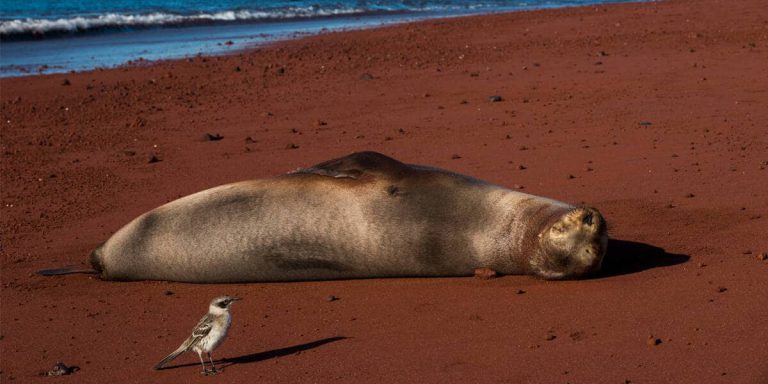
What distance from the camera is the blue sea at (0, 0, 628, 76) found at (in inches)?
805

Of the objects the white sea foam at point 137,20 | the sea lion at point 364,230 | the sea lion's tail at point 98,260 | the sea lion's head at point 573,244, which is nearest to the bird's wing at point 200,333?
the sea lion at point 364,230

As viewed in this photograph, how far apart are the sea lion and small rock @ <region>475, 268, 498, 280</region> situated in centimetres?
4

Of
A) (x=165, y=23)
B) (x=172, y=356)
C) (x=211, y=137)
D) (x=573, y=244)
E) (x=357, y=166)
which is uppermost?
(x=357, y=166)

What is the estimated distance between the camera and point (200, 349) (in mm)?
5016

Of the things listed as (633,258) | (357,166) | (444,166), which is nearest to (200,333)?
(357,166)

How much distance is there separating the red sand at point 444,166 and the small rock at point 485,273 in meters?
0.05

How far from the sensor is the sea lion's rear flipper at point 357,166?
6.46 metres

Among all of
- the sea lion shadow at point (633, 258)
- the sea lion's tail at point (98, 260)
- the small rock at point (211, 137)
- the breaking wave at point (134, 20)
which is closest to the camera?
the sea lion shadow at point (633, 258)

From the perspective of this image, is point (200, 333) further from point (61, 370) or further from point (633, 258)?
point (633, 258)

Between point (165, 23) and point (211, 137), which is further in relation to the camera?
point (165, 23)

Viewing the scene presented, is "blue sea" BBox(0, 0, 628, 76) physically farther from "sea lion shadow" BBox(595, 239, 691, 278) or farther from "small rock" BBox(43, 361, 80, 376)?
"sea lion shadow" BBox(595, 239, 691, 278)

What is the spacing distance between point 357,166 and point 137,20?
74.6 feet

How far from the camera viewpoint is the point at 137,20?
27953 millimetres

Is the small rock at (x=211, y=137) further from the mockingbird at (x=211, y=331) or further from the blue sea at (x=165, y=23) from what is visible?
the blue sea at (x=165, y=23)
